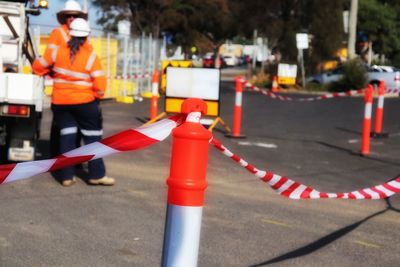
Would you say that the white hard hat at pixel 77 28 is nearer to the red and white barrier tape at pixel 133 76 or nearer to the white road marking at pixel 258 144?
the white road marking at pixel 258 144

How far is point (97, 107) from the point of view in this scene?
800cm

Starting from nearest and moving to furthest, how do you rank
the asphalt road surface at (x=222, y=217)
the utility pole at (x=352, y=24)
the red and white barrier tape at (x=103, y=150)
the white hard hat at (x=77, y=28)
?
the red and white barrier tape at (x=103, y=150) → the asphalt road surface at (x=222, y=217) → the white hard hat at (x=77, y=28) → the utility pole at (x=352, y=24)

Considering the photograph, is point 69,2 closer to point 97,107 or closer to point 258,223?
point 97,107

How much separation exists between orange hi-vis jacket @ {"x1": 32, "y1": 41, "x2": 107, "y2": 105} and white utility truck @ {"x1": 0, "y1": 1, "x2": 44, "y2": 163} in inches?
9.7

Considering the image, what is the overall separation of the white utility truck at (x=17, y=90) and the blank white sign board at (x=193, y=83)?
4099mm

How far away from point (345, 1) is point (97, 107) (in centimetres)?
3305

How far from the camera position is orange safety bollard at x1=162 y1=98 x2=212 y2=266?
9.75 feet

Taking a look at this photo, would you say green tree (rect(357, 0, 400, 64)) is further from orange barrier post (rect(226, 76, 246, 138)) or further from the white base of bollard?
the white base of bollard

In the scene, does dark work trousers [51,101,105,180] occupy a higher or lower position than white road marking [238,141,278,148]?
higher

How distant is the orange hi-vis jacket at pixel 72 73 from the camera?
7.71 meters

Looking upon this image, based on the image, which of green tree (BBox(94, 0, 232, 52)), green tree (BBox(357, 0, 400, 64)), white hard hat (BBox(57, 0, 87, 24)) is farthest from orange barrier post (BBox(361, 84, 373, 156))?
green tree (BBox(94, 0, 232, 52))

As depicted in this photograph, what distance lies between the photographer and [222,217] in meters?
6.57

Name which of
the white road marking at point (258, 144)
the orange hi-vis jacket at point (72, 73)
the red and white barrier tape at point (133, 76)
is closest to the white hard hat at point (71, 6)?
the orange hi-vis jacket at point (72, 73)

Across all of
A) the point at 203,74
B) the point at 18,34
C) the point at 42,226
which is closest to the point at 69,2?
the point at 18,34
